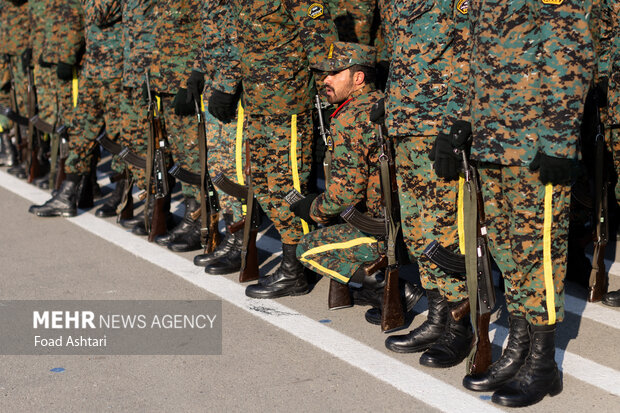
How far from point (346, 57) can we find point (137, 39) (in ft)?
8.64

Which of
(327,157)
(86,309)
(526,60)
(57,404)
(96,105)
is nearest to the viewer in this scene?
(526,60)

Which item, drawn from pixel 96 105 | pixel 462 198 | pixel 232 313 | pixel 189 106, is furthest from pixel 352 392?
pixel 96 105

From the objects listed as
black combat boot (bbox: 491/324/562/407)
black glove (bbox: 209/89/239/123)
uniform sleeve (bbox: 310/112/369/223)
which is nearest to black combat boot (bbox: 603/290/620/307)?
black combat boot (bbox: 491/324/562/407)

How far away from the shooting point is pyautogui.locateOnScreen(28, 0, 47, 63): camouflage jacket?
920 centimetres

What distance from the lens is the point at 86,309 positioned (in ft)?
18.0

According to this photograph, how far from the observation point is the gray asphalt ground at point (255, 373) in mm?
4070

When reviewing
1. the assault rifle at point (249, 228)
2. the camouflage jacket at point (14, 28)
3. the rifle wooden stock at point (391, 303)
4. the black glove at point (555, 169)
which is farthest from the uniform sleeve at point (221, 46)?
the camouflage jacket at point (14, 28)

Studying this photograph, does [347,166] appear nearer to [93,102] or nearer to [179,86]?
[179,86]

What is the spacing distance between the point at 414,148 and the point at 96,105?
14.3 ft

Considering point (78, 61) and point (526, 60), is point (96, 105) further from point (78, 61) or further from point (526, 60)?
point (526, 60)

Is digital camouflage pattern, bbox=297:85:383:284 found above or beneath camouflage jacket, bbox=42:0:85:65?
beneath

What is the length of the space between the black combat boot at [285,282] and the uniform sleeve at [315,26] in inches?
48.4

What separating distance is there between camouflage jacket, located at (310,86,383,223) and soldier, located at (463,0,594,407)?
2.97ft

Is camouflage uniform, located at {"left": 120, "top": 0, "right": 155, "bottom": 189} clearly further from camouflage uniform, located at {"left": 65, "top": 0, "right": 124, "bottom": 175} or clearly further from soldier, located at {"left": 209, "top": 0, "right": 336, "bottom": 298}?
soldier, located at {"left": 209, "top": 0, "right": 336, "bottom": 298}
